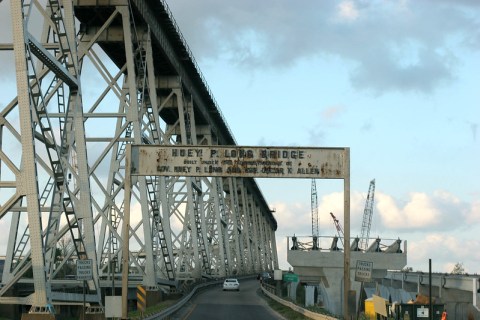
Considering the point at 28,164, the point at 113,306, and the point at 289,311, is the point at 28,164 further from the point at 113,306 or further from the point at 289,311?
the point at 289,311

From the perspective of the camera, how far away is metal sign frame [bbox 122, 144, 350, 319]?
32250mm

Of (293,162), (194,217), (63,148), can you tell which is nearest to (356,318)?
(293,162)

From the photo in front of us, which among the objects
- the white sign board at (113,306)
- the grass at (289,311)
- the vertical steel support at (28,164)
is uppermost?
the vertical steel support at (28,164)

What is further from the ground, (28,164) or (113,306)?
(28,164)

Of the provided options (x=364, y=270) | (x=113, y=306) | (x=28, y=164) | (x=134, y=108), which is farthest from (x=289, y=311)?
(x=28, y=164)

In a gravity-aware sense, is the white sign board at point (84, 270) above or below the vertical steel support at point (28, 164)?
below

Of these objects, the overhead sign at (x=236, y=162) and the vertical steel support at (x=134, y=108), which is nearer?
the overhead sign at (x=236, y=162)

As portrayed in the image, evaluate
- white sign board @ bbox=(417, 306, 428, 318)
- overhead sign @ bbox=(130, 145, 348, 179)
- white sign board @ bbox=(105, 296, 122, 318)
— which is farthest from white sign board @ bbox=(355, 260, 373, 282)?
white sign board @ bbox=(105, 296, 122, 318)

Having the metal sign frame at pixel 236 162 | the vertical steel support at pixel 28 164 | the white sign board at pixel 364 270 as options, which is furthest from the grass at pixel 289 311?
the vertical steel support at pixel 28 164

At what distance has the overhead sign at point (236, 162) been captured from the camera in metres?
32.2

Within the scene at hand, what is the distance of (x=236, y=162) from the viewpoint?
3238 cm

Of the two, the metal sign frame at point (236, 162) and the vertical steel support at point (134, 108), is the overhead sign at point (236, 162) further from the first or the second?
the vertical steel support at point (134, 108)

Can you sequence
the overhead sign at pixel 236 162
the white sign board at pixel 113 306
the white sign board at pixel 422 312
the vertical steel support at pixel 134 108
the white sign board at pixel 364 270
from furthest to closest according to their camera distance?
the vertical steel support at pixel 134 108 < the white sign board at pixel 422 312 < the overhead sign at pixel 236 162 < the white sign board at pixel 364 270 < the white sign board at pixel 113 306

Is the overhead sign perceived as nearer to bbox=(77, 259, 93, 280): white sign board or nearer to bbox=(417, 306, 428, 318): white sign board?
bbox=(417, 306, 428, 318): white sign board
